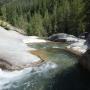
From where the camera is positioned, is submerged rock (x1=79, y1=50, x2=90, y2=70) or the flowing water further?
submerged rock (x1=79, y1=50, x2=90, y2=70)

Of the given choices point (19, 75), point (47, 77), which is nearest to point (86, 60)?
point (47, 77)

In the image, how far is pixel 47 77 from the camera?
29.2m

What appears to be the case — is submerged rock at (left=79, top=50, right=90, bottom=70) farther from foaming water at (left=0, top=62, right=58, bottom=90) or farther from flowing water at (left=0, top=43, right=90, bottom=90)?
foaming water at (left=0, top=62, right=58, bottom=90)

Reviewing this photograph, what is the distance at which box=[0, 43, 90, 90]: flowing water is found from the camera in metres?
26.5

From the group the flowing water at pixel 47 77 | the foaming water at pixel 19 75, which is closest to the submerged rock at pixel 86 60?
the flowing water at pixel 47 77

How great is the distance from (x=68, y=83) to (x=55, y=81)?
146cm

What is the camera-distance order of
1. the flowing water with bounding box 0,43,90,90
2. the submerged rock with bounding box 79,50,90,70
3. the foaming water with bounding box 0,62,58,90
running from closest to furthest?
the flowing water with bounding box 0,43,90,90 → the foaming water with bounding box 0,62,58,90 → the submerged rock with bounding box 79,50,90,70

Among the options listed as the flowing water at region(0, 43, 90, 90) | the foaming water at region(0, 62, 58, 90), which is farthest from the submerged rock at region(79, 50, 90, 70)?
the foaming water at region(0, 62, 58, 90)

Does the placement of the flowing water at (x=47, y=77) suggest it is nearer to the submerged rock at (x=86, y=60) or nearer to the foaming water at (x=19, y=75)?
the foaming water at (x=19, y=75)

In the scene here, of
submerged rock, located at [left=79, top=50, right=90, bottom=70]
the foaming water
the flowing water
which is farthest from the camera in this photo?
submerged rock, located at [left=79, top=50, right=90, bottom=70]

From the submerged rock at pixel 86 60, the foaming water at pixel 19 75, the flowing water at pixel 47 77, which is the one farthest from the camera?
the submerged rock at pixel 86 60

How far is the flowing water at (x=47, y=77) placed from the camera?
1042 inches

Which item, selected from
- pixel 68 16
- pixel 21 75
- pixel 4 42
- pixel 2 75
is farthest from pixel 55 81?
pixel 68 16

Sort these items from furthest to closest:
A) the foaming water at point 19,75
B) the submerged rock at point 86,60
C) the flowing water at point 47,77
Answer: the submerged rock at point 86,60, the foaming water at point 19,75, the flowing water at point 47,77
